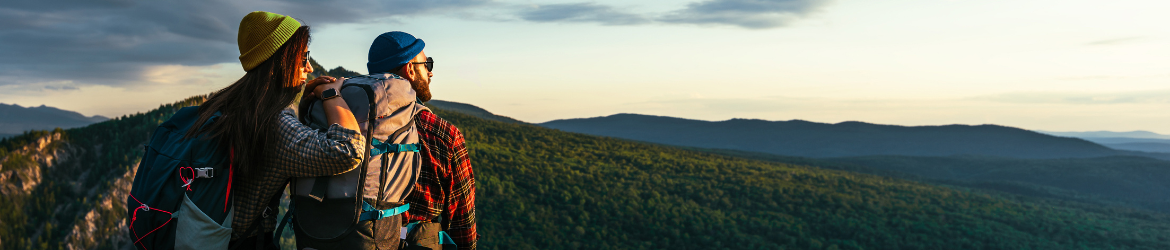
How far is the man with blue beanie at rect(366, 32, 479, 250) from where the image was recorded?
3.35m

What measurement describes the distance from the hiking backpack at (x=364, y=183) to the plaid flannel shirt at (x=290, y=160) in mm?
121

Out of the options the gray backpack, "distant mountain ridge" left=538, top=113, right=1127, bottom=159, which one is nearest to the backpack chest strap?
the gray backpack

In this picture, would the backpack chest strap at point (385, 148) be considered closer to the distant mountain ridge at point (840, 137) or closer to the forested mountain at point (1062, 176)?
the forested mountain at point (1062, 176)

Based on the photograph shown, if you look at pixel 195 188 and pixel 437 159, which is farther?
pixel 437 159

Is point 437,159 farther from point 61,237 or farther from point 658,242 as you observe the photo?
point 658,242

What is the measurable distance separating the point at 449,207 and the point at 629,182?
21221mm

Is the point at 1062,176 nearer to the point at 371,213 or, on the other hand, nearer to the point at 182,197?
the point at 371,213

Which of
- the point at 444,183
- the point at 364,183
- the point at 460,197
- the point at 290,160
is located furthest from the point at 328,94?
the point at 460,197

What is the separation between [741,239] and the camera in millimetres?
19859

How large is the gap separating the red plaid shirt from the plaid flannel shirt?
61 centimetres

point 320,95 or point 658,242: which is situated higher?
point 320,95

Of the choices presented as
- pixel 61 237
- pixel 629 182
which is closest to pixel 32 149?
pixel 61 237

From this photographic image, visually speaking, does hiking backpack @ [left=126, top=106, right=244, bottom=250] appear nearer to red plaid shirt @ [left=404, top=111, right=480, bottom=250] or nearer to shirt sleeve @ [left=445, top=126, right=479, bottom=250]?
red plaid shirt @ [left=404, top=111, right=480, bottom=250]

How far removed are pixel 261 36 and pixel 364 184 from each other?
841mm
